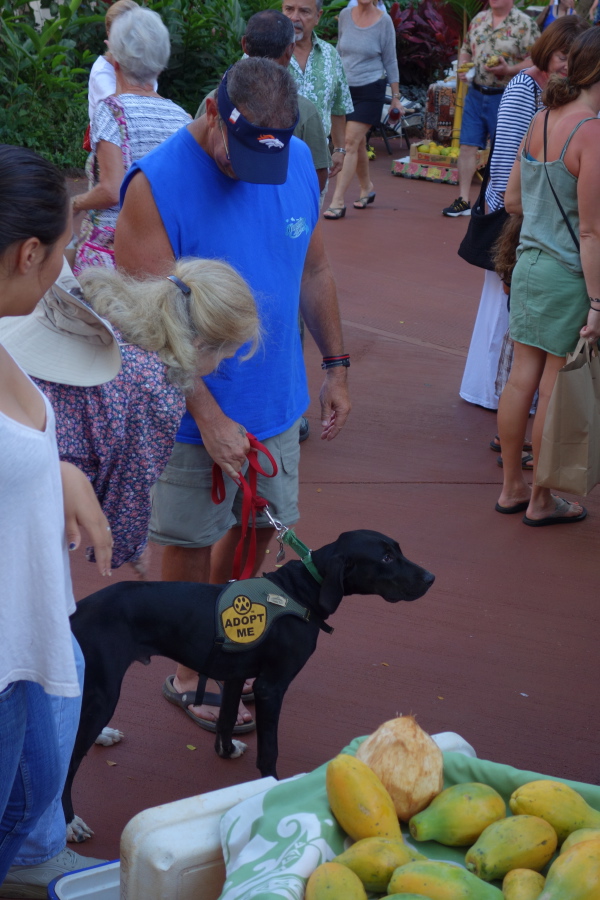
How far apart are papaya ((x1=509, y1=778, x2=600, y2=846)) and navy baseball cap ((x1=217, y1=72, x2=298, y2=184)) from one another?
1.74 meters

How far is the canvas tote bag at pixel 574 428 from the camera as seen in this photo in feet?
13.5

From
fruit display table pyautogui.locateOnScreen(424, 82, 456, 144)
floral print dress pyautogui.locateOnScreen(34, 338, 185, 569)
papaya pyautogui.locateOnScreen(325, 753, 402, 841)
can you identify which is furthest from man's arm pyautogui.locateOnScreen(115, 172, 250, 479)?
fruit display table pyautogui.locateOnScreen(424, 82, 456, 144)

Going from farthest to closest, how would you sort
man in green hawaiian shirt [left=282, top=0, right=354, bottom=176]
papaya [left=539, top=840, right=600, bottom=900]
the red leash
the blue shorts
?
the blue shorts, man in green hawaiian shirt [left=282, top=0, right=354, bottom=176], the red leash, papaya [left=539, top=840, right=600, bottom=900]

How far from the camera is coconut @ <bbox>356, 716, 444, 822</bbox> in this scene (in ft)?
5.28

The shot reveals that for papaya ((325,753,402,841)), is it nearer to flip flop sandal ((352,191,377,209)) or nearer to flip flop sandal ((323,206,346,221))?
flip flop sandal ((323,206,346,221))

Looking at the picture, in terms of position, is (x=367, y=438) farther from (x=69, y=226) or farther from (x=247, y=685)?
(x=69, y=226)

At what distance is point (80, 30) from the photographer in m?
12.5

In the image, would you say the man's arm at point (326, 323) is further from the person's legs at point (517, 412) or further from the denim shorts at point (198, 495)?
the person's legs at point (517, 412)

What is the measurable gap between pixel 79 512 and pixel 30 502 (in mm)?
265

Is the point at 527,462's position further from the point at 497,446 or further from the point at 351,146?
the point at 351,146

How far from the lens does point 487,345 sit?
219 inches

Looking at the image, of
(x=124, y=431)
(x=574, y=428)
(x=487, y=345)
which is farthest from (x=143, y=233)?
(x=487, y=345)

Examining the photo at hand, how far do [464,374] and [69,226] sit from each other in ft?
14.9

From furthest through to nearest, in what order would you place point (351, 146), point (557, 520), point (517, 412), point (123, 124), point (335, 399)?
point (351, 146), point (557, 520), point (517, 412), point (123, 124), point (335, 399)
